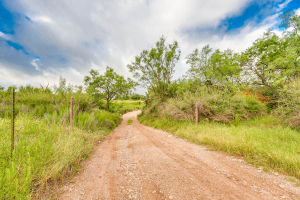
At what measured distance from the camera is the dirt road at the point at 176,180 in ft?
6.77

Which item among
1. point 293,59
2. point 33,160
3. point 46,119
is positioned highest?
point 293,59

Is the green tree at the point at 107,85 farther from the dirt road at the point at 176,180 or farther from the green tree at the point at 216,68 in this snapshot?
the dirt road at the point at 176,180

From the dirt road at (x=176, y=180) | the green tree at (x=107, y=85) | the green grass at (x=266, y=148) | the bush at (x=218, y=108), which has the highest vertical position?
the green tree at (x=107, y=85)

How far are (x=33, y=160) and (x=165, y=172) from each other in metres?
3.05

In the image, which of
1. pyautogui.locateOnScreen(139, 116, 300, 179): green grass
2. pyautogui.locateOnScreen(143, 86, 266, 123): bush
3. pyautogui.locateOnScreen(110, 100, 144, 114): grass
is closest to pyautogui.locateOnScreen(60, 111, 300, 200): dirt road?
pyautogui.locateOnScreen(139, 116, 300, 179): green grass

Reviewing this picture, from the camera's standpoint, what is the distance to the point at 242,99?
7.81 meters

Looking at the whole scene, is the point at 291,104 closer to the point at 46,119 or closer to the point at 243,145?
the point at 243,145

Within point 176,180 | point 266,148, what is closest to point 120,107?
point 176,180

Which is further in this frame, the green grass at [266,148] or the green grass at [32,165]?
the green grass at [266,148]

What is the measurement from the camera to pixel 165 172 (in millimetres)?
2785

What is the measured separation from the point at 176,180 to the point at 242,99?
321 inches

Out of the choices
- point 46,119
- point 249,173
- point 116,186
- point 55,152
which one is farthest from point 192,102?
point 46,119

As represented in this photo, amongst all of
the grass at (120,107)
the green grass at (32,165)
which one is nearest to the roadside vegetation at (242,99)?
the green grass at (32,165)

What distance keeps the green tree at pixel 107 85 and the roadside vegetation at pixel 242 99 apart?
524cm
